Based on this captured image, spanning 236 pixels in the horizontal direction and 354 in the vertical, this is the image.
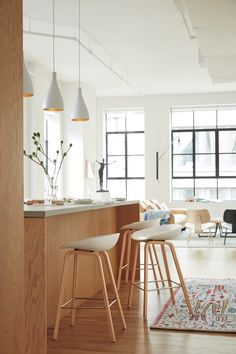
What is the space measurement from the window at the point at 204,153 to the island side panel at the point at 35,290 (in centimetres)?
1080

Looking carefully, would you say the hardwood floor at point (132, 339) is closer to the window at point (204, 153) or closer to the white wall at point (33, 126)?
the white wall at point (33, 126)

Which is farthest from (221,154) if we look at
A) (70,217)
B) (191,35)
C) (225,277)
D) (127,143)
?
(70,217)

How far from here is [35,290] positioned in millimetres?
3326

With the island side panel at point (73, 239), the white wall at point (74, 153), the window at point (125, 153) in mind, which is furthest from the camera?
the window at point (125, 153)

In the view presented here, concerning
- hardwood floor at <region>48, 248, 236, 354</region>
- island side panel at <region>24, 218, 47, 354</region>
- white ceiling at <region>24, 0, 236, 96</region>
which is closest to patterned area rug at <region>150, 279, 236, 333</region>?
hardwood floor at <region>48, 248, 236, 354</region>

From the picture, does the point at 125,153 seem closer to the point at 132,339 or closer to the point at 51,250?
the point at 51,250

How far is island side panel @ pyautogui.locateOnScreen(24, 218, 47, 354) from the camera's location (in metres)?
3.31

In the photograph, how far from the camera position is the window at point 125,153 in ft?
47.0

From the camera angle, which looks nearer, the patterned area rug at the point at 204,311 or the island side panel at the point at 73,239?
the patterned area rug at the point at 204,311

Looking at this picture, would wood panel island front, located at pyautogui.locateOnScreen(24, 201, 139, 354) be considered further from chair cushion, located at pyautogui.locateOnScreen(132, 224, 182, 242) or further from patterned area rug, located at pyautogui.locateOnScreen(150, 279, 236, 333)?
patterned area rug, located at pyautogui.locateOnScreen(150, 279, 236, 333)

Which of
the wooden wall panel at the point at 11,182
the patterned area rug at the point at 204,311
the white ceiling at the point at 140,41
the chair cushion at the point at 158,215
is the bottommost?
the patterned area rug at the point at 204,311

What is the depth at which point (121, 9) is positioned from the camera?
276 inches

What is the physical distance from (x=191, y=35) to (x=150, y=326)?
5.12m

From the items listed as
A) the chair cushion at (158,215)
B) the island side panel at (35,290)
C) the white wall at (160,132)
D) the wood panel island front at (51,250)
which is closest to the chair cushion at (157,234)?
the wood panel island front at (51,250)
